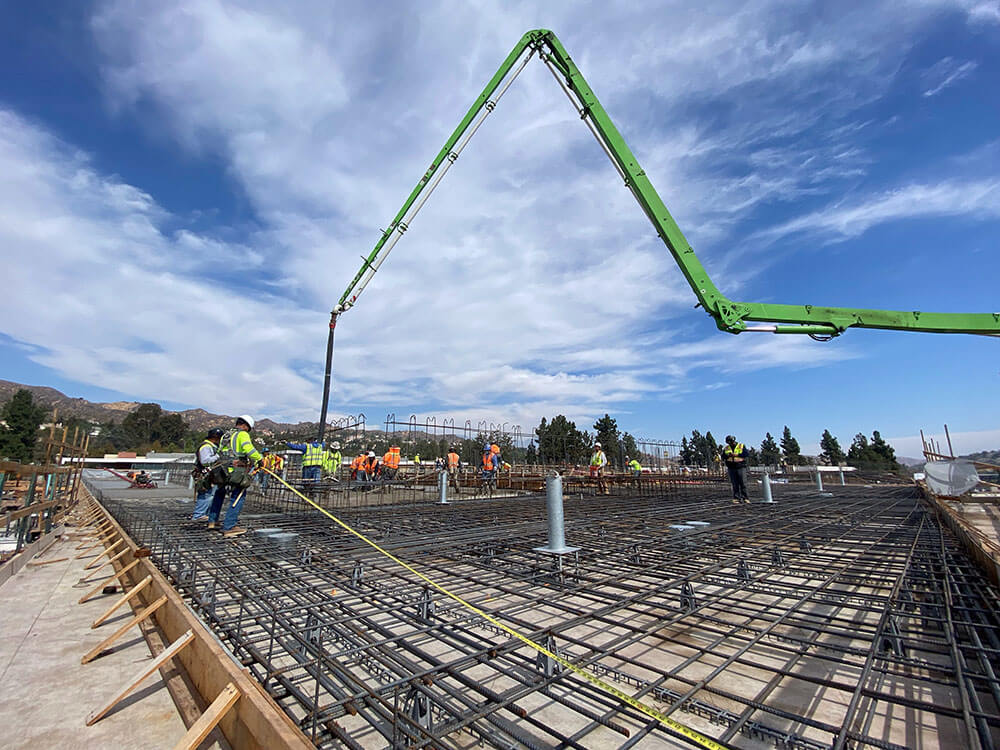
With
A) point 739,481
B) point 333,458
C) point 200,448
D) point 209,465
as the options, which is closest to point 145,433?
point 333,458

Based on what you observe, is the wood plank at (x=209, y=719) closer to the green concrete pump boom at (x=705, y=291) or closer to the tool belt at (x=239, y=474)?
the tool belt at (x=239, y=474)

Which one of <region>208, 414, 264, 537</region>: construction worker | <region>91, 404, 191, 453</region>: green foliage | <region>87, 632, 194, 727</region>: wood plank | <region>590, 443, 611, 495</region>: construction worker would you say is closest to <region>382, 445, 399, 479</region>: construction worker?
<region>590, 443, 611, 495</region>: construction worker

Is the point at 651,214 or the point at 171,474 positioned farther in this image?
the point at 171,474

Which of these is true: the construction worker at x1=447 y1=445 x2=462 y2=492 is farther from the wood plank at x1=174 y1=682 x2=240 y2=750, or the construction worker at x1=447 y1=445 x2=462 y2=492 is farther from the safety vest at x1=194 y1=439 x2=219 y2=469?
the wood plank at x1=174 y1=682 x2=240 y2=750

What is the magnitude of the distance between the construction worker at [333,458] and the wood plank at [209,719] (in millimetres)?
12054

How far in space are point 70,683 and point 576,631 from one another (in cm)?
348

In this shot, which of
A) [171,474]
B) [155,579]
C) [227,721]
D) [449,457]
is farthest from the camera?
[171,474]

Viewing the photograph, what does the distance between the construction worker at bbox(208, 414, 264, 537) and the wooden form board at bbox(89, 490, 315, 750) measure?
2712 mm

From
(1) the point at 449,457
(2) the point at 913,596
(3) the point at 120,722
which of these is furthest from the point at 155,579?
(1) the point at 449,457

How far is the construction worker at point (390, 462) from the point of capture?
603 inches

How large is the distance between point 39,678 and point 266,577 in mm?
1479

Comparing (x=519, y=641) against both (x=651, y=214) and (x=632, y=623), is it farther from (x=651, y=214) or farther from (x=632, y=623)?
(x=651, y=214)

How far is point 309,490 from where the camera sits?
1165cm

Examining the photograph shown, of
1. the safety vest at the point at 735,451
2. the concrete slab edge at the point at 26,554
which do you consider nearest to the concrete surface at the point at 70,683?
the concrete slab edge at the point at 26,554
